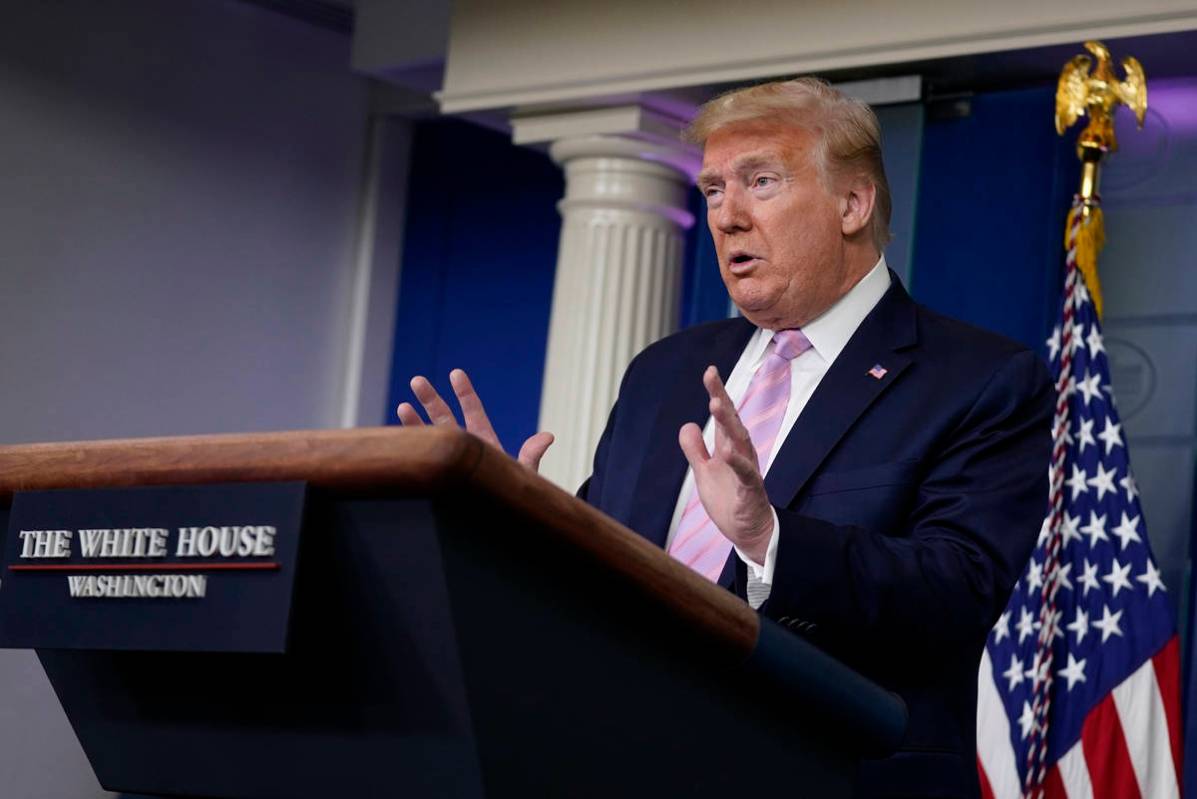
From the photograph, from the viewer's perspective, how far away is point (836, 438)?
196cm

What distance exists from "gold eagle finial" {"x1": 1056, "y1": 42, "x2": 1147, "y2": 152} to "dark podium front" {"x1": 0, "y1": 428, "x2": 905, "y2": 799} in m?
3.17

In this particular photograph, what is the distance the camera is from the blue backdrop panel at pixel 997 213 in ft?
15.3

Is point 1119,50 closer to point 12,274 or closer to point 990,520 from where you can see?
point 990,520

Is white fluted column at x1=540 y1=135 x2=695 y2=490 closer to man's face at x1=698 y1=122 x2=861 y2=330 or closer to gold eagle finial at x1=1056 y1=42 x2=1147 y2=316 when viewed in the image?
gold eagle finial at x1=1056 y1=42 x2=1147 y2=316

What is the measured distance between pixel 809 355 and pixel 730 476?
0.63 m

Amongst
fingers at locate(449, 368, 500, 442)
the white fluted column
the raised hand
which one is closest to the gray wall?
the white fluted column

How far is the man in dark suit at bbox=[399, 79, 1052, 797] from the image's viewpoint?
1.70 meters

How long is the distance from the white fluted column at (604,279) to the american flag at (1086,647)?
1485 mm

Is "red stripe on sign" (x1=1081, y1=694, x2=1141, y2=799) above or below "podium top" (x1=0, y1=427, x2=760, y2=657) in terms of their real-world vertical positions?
below

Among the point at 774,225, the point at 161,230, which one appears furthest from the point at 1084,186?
the point at 161,230

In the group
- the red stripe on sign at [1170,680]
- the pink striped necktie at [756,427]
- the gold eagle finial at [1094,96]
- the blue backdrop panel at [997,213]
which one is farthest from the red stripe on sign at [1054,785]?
the pink striped necktie at [756,427]

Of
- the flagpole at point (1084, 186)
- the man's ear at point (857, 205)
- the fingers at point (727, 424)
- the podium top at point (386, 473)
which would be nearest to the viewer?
the podium top at point (386, 473)

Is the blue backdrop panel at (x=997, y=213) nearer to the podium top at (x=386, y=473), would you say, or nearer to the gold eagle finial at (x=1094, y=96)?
the gold eagle finial at (x=1094, y=96)

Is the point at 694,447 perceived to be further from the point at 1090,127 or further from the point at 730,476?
the point at 1090,127
